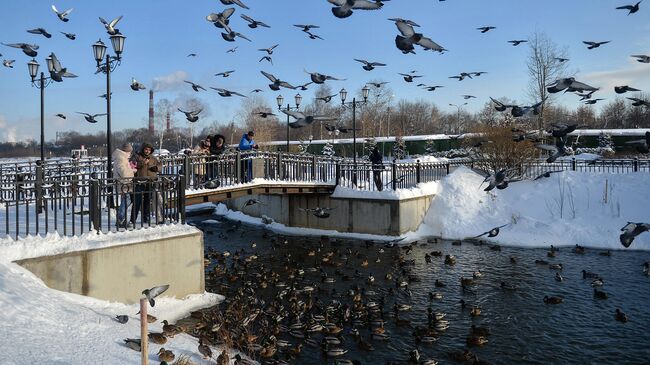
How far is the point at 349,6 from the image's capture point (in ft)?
25.5

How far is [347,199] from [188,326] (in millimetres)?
12168

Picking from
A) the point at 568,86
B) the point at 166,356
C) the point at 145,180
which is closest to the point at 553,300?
the point at 568,86

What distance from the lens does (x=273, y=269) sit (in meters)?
14.6

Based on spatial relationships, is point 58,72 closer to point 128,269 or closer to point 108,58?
point 108,58

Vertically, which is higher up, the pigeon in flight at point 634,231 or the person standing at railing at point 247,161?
the person standing at railing at point 247,161

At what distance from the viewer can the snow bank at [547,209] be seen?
18438 millimetres

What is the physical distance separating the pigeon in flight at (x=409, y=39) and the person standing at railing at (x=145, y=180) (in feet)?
19.7

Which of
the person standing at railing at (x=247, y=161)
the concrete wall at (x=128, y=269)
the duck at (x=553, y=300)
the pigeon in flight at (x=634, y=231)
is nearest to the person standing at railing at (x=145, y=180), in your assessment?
the concrete wall at (x=128, y=269)

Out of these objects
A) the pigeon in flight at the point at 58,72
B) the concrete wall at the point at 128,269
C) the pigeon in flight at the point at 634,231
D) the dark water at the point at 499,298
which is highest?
the pigeon in flight at the point at 58,72

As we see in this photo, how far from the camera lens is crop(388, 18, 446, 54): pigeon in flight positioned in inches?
325

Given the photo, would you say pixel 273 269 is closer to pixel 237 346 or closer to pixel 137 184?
pixel 137 184

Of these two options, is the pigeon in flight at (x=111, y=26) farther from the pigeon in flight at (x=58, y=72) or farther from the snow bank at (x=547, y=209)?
the snow bank at (x=547, y=209)

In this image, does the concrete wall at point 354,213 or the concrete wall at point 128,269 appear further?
the concrete wall at point 354,213

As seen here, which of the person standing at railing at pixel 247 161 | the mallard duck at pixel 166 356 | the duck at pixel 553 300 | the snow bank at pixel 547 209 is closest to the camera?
the mallard duck at pixel 166 356
